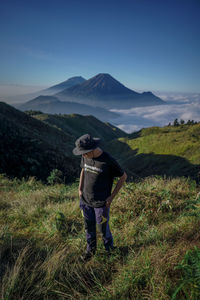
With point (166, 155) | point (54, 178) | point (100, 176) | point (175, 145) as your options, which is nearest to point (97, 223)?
point (100, 176)

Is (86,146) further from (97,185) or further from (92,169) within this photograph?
(97,185)

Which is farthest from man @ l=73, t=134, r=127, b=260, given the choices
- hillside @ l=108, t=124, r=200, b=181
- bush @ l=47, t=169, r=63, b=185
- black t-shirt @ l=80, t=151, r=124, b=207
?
hillside @ l=108, t=124, r=200, b=181

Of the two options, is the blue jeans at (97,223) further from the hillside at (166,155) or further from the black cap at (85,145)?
the hillside at (166,155)

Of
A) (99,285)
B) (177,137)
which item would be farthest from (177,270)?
(177,137)

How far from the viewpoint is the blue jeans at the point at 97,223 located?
2.78m

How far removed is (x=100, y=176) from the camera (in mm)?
2762

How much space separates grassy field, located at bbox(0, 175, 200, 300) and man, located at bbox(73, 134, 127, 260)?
28 cm

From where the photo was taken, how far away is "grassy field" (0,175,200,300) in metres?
2.01

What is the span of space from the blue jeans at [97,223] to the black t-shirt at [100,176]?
12cm

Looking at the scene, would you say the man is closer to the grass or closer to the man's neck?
the man's neck

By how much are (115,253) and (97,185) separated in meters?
1.08

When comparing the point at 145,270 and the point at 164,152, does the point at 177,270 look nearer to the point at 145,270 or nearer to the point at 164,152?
the point at 145,270

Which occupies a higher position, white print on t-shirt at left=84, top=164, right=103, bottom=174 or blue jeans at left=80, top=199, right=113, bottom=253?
white print on t-shirt at left=84, top=164, right=103, bottom=174

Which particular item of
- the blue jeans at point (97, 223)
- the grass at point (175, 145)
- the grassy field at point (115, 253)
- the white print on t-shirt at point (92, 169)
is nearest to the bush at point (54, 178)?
the grassy field at point (115, 253)
